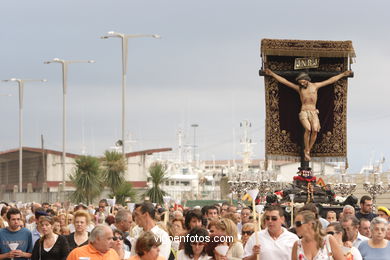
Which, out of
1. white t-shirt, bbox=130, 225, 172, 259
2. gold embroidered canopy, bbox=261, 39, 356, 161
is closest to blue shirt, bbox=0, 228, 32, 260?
white t-shirt, bbox=130, 225, 172, 259

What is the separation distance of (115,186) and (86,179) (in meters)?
1.61

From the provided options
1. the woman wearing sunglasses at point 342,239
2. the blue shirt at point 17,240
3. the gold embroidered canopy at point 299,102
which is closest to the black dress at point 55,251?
the blue shirt at point 17,240

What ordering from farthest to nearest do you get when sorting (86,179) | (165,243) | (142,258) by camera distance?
(86,179), (165,243), (142,258)

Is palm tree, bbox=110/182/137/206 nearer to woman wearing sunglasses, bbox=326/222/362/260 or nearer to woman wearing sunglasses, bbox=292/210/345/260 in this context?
woman wearing sunglasses, bbox=326/222/362/260

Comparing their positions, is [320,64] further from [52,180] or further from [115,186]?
[52,180]

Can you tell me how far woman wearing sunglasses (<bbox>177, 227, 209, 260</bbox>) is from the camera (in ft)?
39.5

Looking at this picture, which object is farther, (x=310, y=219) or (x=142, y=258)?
(x=310, y=219)

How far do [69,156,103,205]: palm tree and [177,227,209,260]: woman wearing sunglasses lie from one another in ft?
151

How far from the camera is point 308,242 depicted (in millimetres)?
11625

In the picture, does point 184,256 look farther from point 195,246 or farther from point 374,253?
point 374,253

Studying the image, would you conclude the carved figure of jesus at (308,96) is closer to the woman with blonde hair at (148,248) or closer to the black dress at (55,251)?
the black dress at (55,251)

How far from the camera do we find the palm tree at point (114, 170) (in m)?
57.9

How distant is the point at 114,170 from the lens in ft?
190

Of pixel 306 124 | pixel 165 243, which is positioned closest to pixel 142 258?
pixel 165 243
